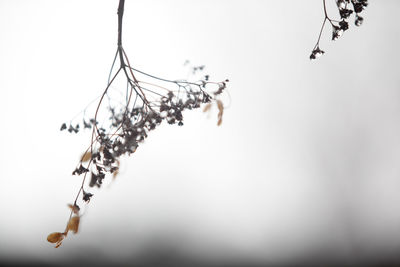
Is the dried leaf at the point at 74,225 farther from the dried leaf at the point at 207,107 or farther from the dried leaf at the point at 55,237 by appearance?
the dried leaf at the point at 207,107

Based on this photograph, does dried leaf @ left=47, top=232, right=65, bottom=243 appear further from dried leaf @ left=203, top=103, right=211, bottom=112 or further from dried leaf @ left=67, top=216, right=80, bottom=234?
dried leaf @ left=203, top=103, right=211, bottom=112

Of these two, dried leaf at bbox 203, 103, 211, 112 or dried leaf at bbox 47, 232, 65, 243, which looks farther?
dried leaf at bbox 203, 103, 211, 112

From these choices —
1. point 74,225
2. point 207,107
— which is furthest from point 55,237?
point 207,107

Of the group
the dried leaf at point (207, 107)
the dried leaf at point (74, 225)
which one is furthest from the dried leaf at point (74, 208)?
the dried leaf at point (207, 107)

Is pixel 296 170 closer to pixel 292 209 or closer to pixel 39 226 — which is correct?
pixel 292 209

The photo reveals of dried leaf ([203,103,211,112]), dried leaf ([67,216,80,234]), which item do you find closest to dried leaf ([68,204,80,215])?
dried leaf ([67,216,80,234])

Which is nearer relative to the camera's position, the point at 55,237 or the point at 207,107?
the point at 55,237

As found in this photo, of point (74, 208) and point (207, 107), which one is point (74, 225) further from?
point (207, 107)

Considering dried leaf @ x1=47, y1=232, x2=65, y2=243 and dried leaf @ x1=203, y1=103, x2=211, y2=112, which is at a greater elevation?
dried leaf @ x1=203, y1=103, x2=211, y2=112

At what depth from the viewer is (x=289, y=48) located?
312 centimetres

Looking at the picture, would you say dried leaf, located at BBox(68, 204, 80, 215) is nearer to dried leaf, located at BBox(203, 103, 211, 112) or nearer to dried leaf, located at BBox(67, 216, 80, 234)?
dried leaf, located at BBox(67, 216, 80, 234)

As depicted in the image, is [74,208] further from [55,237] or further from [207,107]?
[207,107]

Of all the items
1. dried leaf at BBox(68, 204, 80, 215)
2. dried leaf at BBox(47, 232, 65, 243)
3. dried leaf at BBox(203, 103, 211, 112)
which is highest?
dried leaf at BBox(203, 103, 211, 112)

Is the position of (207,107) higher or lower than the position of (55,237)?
higher
